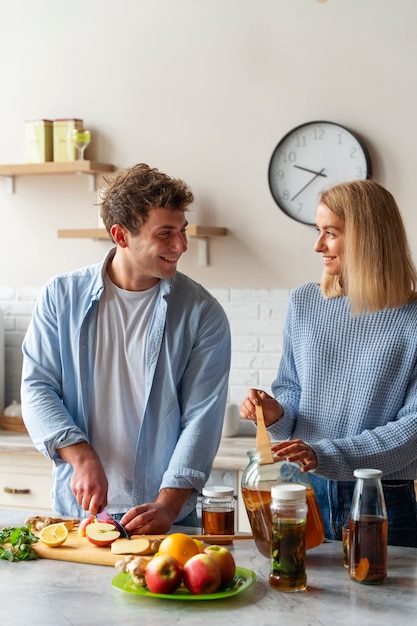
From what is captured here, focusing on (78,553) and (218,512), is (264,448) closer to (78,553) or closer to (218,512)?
(218,512)

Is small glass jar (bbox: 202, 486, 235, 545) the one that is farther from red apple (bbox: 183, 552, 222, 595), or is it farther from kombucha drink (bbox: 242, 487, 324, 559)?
red apple (bbox: 183, 552, 222, 595)

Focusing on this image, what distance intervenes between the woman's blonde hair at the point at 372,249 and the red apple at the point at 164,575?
903mm

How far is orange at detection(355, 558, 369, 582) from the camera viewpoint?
1937mm

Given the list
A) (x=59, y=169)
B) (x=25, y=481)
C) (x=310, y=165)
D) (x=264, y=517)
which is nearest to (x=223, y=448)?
(x=25, y=481)

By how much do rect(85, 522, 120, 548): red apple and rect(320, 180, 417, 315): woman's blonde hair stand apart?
2.73 feet

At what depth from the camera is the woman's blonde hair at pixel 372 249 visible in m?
2.43

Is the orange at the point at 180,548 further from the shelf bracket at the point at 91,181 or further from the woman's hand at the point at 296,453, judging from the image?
the shelf bracket at the point at 91,181

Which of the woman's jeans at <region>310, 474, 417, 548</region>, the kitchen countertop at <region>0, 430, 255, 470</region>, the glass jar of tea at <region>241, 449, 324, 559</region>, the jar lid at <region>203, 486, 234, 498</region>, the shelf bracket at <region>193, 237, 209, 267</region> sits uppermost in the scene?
the shelf bracket at <region>193, 237, 209, 267</region>

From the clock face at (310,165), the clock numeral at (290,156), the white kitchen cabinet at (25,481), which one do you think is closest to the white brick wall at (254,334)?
the clock face at (310,165)

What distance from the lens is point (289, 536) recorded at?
190 cm

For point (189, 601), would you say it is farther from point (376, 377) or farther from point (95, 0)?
point (95, 0)

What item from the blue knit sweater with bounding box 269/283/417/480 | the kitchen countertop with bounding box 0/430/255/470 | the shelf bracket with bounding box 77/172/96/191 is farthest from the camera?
the shelf bracket with bounding box 77/172/96/191

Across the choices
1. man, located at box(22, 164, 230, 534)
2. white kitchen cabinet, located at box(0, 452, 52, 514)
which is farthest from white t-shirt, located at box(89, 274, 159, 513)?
Result: white kitchen cabinet, located at box(0, 452, 52, 514)

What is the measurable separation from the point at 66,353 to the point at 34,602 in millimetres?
915
